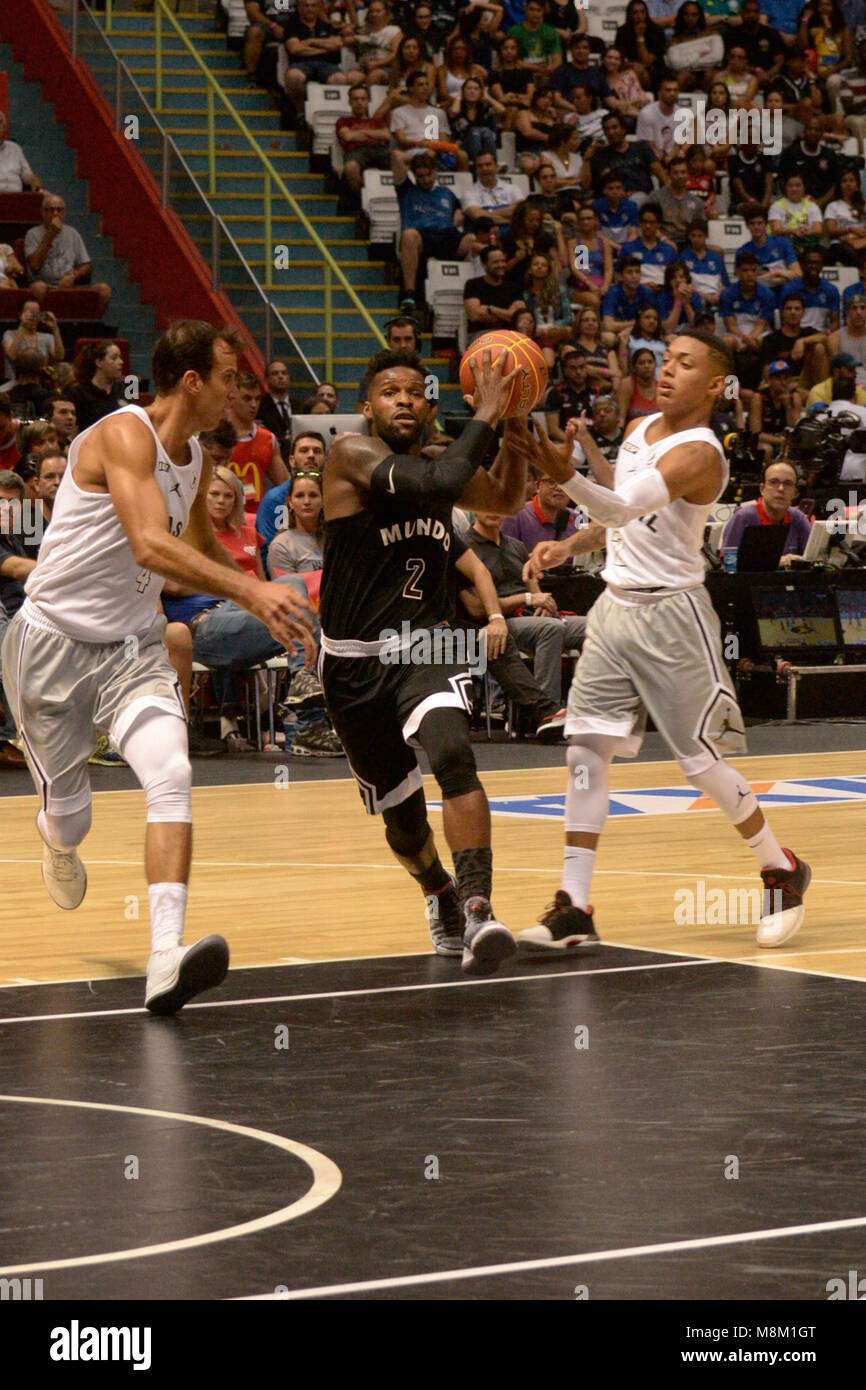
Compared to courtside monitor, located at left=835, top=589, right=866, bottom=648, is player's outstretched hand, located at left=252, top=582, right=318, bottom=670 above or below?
above

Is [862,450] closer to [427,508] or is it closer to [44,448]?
[44,448]

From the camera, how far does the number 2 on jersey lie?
6145 mm

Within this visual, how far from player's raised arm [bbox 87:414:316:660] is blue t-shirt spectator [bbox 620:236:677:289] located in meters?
13.2

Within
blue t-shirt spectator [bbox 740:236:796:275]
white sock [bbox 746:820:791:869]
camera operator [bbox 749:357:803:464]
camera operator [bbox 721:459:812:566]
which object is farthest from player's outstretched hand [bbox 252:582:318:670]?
blue t-shirt spectator [bbox 740:236:796:275]

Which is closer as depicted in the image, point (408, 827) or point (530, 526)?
point (408, 827)

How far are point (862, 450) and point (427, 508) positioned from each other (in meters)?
11.1

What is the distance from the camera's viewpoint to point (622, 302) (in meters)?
17.9

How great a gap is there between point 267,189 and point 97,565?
37.7 feet

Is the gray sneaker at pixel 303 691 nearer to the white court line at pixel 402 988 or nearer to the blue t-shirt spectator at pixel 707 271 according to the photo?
the white court line at pixel 402 988

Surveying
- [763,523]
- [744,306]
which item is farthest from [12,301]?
[744,306]

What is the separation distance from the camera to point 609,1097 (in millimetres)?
4555

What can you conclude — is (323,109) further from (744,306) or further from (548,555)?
(548,555)

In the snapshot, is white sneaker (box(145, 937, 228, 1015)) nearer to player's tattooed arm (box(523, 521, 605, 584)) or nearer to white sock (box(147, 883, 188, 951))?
white sock (box(147, 883, 188, 951))
